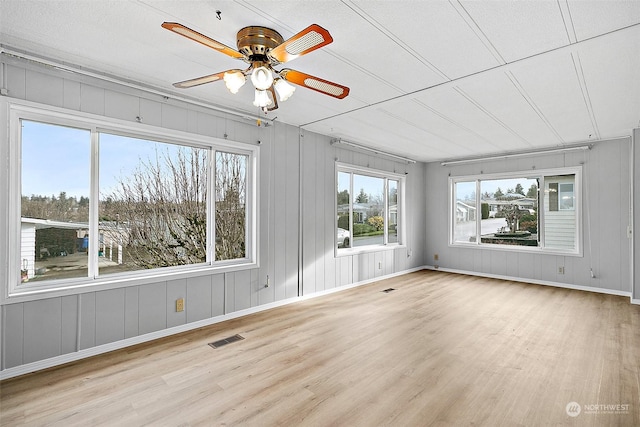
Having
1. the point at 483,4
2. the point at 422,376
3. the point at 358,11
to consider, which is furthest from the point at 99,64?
the point at 422,376

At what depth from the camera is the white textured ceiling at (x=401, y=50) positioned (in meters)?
1.96

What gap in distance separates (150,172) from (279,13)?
7.38 ft

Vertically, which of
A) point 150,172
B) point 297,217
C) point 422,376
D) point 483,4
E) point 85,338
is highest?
point 483,4

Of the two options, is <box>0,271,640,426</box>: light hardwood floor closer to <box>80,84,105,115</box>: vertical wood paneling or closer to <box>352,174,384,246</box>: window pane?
<box>352,174,384,246</box>: window pane

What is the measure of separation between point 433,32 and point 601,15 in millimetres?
1008

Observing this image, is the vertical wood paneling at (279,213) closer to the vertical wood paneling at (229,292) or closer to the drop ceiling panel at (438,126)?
the vertical wood paneling at (229,292)

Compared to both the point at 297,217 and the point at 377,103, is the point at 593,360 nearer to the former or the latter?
the point at 377,103

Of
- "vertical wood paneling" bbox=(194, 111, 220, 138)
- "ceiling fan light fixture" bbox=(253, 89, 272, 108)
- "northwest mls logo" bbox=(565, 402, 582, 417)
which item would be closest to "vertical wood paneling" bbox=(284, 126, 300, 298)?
"vertical wood paneling" bbox=(194, 111, 220, 138)

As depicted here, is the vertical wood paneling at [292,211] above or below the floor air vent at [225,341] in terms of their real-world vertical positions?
above

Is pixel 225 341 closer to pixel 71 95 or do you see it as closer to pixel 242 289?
pixel 242 289

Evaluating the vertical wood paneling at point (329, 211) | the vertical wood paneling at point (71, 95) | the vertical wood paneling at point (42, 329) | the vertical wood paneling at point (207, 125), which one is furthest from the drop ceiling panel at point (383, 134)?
the vertical wood paneling at point (42, 329)

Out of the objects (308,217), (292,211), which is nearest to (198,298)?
(292,211)

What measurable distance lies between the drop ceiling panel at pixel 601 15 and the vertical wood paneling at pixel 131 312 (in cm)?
407

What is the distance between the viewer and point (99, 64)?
269 centimetres
